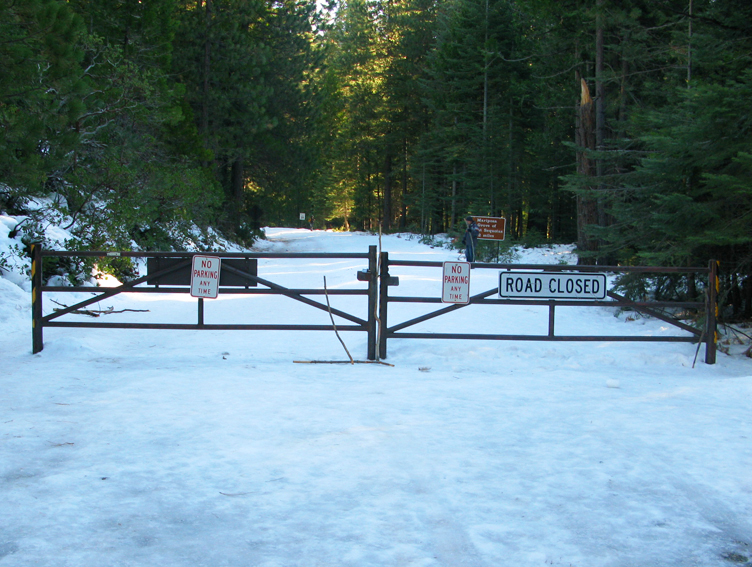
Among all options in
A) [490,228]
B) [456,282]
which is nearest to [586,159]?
[490,228]

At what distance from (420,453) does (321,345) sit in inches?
205

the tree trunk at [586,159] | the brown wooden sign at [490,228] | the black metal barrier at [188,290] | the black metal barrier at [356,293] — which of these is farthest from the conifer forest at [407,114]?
the brown wooden sign at [490,228]

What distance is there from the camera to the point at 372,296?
8.43m

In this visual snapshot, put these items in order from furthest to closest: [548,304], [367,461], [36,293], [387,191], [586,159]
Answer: [387,191]
[586,159]
[548,304]
[36,293]
[367,461]

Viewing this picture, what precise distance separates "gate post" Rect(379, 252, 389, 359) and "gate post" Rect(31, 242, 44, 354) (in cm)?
449

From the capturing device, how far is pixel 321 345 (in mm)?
9898

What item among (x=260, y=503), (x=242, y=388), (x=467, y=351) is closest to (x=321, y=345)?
(x=467, y=351)

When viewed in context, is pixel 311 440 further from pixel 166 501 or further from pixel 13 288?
pixel 13 288

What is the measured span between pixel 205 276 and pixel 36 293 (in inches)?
87.8

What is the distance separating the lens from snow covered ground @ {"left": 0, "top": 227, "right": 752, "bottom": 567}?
341 cm

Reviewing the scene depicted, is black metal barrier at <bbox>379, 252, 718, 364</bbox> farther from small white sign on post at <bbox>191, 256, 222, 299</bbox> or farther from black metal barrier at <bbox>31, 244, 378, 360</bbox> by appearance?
small white sign on post at <bbox>191, 256, 222, 299</bbox>

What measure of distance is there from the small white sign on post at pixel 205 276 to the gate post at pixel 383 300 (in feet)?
7.35

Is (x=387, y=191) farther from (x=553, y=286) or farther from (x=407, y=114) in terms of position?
(x=553, y=286)

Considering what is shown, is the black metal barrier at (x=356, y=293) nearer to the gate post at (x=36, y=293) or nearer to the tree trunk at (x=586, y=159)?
the gate post at (x=36, y=293)
